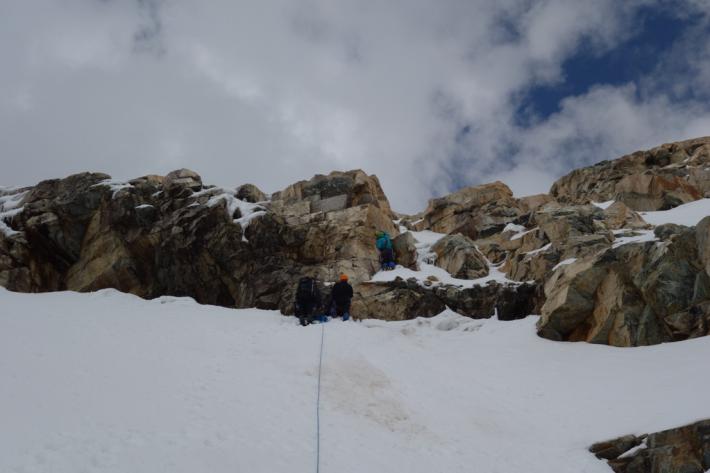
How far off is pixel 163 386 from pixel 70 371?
2275 millimetres

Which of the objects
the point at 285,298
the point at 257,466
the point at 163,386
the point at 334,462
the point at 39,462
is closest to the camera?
the point at 39,462

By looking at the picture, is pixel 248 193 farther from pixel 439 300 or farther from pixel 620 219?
pixel 620 219

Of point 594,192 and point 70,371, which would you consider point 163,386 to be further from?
point 594,192

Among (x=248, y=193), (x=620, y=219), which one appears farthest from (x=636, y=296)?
(x=248, y=193)

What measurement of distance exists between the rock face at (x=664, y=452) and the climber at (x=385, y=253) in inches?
559

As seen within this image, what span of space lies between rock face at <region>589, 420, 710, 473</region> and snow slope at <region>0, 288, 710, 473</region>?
35 centimetres

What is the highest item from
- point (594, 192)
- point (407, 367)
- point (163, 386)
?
point (594, 192)

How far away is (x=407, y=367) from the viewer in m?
15.0

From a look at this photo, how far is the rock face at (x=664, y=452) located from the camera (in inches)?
378

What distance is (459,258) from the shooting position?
2448 centimetres

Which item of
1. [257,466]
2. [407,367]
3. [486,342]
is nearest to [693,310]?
[486,342]

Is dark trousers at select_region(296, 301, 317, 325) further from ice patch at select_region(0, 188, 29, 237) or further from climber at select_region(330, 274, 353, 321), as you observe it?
A: ice patch at select_region(0, 188, 29, 237)

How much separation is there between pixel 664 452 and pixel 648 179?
28274 mm

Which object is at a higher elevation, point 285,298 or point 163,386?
point 285,298
